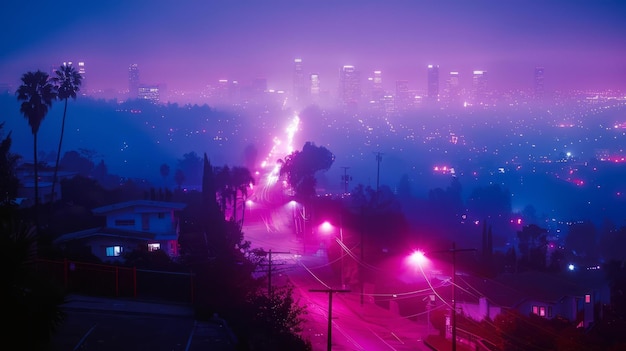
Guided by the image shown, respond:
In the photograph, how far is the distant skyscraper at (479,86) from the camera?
12945 cm

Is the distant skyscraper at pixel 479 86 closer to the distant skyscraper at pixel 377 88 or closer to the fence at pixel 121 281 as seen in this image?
the distant skyscraper at pixel 377 88

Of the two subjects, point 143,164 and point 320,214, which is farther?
point 143,164

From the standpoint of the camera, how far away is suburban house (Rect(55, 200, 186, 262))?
23016 millimetres

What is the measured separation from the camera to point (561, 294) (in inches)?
1021

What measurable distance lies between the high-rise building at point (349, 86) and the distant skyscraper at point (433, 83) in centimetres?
1499

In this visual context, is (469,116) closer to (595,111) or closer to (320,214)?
(595,111)

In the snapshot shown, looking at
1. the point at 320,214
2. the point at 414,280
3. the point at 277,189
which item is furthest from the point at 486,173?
the point at 414,280

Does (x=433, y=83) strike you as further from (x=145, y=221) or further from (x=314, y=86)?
(x=145, y=221)

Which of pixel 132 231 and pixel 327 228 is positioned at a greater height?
pixel 132 231

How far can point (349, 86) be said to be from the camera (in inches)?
5340

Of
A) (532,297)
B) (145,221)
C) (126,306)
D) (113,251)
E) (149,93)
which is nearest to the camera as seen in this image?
(126,306)

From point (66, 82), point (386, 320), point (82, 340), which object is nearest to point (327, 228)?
point (386, 320)

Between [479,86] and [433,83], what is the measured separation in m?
9.55

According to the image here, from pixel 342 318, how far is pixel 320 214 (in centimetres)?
2586
